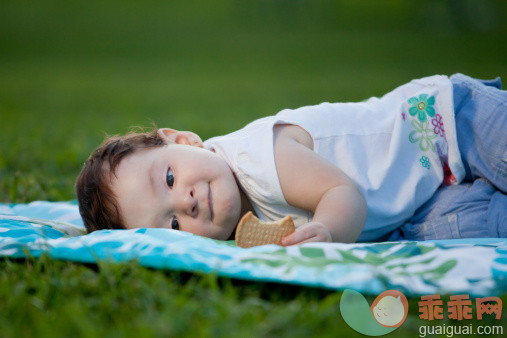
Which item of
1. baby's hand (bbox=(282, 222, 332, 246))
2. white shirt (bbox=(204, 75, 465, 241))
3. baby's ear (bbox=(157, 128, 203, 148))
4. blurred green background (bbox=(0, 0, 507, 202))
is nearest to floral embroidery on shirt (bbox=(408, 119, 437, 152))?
white shirt (bbox=(204, 75, 465, 241))

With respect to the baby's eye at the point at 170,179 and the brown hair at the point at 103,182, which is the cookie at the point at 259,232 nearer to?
the baby's eye at the point at 170,179

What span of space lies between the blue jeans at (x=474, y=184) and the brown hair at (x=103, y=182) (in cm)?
105

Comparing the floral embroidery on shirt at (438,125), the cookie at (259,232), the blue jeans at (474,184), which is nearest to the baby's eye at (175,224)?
the cookie at (259,232)

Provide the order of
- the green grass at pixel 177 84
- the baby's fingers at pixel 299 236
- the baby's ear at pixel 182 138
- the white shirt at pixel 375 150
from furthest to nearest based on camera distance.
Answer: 1. the baby's ear at pixel 182 138
2. the white shirt at pixel 375 150
3. the baby's fingers at pixel 299 236
4. the green grass at pixel 177 84

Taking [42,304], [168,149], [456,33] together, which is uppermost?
[168,149]

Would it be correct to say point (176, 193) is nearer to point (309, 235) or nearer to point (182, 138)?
point (182, 138)

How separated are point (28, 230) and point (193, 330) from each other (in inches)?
41.4

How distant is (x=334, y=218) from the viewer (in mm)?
1827

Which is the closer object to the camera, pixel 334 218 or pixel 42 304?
pixel 42 304

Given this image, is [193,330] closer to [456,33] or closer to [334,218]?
[334,218]

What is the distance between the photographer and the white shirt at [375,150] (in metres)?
2.06

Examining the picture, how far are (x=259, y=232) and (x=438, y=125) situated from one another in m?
0.96

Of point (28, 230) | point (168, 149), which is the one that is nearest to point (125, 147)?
point (168, 149)

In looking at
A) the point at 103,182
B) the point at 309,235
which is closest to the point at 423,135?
the point at 309,235
